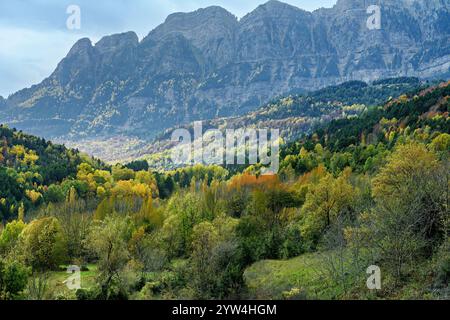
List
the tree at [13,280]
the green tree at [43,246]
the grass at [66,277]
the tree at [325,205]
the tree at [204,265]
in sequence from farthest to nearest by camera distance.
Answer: the green tree at [43,246] → the tree at [325,205] → the grass at [66,277] → the tree at [204,265] → the tree at [13,280]

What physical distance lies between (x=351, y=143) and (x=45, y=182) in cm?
11536

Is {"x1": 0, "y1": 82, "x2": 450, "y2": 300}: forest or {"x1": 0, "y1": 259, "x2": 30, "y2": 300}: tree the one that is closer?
{"x1": 0, "y1": 82, "x2": 450, "y2": 300}: forest

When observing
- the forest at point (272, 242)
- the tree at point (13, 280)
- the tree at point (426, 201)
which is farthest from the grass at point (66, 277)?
the tree at point (426, 201)

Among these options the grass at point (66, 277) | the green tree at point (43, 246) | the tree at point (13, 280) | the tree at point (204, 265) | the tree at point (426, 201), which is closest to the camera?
the tree at point (426, 201)

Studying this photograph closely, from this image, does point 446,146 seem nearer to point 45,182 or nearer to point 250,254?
point 250,254

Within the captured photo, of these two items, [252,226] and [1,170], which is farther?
[1,170]

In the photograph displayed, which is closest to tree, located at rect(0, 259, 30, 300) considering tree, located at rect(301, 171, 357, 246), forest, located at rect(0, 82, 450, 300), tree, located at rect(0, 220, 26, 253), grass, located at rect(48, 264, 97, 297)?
forest, located at rect(0, 82, 450, 300)

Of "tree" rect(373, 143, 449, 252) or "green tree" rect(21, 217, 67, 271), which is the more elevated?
"tree" rect(373, 143, 449, 252)

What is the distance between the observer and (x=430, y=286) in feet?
129

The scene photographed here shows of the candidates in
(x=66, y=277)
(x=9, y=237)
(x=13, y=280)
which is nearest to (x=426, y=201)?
(x=13, y=280)

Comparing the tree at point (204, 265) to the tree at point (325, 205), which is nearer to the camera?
the tree at point (204, 265)

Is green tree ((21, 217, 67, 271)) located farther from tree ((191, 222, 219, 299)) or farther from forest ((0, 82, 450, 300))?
tree ((191, 222, 219, 299))

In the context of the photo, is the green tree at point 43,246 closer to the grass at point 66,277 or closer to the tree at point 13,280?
the grass at point 66,277

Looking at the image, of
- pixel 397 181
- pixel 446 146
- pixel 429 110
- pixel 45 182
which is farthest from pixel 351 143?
pixel 45 182
